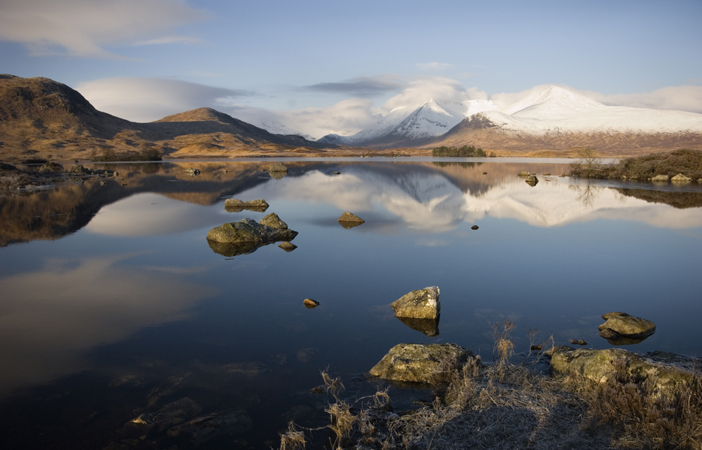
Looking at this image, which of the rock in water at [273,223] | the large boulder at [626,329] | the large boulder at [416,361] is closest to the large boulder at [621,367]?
the large boulder at [626,329]

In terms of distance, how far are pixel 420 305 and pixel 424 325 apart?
1.78ft

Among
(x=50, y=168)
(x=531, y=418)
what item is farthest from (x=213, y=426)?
(x=50, y=168)

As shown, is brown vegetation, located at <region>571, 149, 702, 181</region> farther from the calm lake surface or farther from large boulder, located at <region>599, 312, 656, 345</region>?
large boulder, located at <region>599, 312, 656, 345</region>

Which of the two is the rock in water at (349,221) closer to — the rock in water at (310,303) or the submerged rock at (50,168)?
the rock in water at (310,303)

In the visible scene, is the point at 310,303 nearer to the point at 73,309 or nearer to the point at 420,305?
the point at 420,305

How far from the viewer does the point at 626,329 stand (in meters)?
8.79

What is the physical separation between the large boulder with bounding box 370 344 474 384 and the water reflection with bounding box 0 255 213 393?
5.31m

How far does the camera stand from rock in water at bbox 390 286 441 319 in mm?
9617

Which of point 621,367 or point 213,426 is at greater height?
point 621,367

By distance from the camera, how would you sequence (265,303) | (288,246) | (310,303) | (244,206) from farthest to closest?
(244,206)
(288,246)
(265,303)
(310,303)

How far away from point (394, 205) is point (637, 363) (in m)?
22.0

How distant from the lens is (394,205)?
27969 mm

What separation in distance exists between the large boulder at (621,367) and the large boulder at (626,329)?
1.25 m

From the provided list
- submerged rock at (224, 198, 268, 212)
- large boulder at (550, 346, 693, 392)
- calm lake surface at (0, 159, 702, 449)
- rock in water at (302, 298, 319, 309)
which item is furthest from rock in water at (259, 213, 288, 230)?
large boulder at (550, 346, 693, 392)
